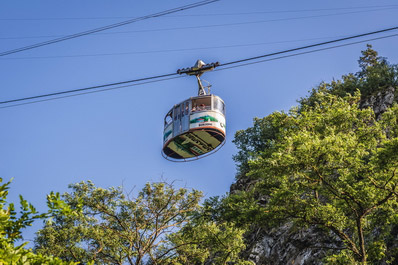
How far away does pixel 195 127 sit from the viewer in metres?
20.9

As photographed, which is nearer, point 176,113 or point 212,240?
point 176,113

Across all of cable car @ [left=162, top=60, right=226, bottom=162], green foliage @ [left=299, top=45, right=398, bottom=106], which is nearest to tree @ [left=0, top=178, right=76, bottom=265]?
cable car @ [left=162, top=60, right=226, bottom=162]

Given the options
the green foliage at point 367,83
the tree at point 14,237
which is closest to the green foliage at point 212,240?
the tree at point 14,237

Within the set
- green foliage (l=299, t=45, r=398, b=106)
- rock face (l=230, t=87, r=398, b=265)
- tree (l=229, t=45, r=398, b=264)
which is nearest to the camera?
tree (l=229, t=45, r=398, b=264)

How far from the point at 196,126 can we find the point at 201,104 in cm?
133

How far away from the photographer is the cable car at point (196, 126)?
21.1m

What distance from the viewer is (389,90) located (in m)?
42.1

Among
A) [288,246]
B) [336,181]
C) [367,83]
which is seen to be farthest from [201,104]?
[367,83]

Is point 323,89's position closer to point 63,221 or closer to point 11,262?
point 63,221

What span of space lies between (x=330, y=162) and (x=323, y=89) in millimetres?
35464

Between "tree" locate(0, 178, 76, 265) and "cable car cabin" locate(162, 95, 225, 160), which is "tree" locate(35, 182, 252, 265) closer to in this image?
"cable car cabin" locate(162, 95, 225, 160)

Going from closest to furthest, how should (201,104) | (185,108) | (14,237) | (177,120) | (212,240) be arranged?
(14,237) < (201,104) < (185,108) < (177,120) < (212,240)

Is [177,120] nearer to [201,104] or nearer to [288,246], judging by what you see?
A: [201,104]

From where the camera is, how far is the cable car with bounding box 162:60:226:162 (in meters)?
21.1
